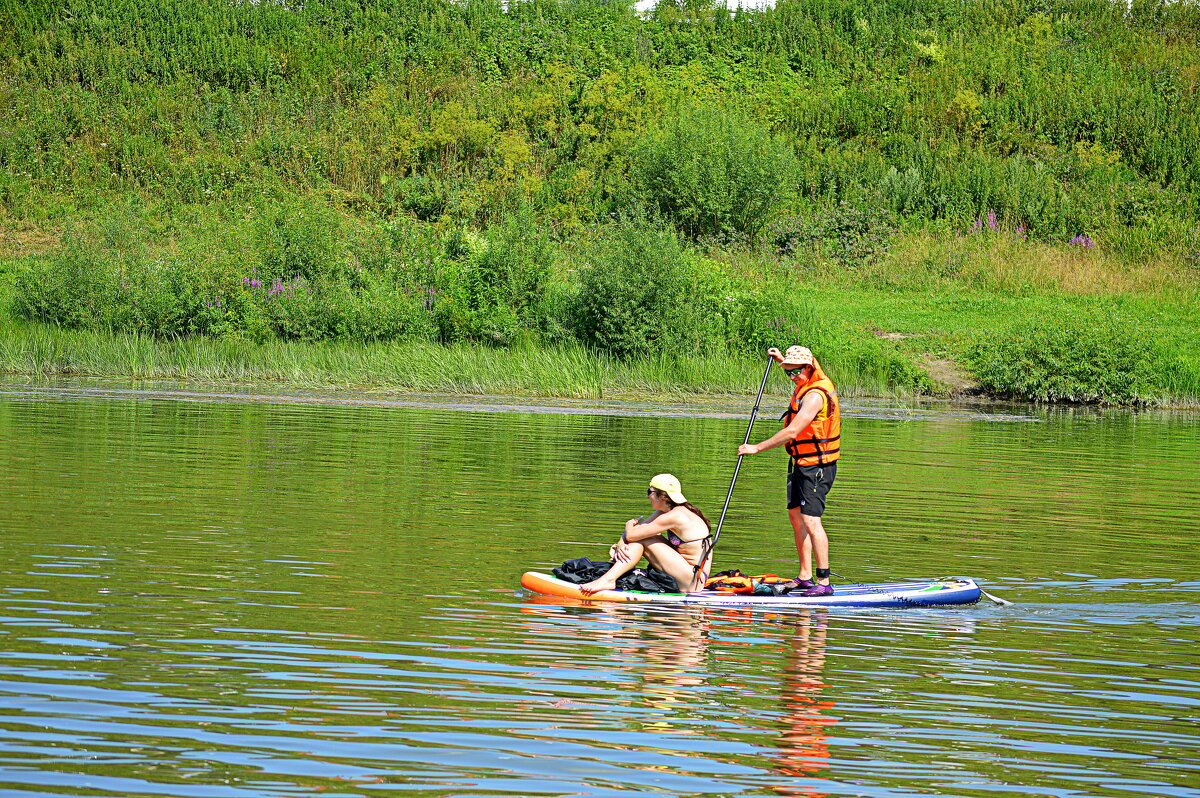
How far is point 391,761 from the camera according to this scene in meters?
6.95

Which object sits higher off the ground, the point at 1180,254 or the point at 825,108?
the point at 825,108

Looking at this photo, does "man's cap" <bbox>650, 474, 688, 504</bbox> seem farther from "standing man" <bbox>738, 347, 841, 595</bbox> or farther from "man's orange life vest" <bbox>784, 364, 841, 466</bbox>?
"man's orange life vest" <bbox>784, 364, 841, 466</bbox>

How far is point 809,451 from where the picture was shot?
41.2ft

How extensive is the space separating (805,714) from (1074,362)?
2702 centimetres

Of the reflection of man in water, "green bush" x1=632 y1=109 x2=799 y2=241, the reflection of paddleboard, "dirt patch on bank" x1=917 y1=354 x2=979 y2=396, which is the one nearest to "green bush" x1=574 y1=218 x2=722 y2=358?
"dirt patch on bank" x1=917 y1=354 x2=979 y2=396

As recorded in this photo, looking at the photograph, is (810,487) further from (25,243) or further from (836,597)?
(25,243)

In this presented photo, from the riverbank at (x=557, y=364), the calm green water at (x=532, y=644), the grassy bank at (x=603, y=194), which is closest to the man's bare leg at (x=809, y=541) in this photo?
the calm green water at (x=532, y=644)

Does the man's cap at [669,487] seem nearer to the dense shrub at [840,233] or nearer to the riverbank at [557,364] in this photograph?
the riverbank at [557,364]

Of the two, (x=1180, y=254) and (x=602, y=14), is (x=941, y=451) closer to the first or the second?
(x=1180, y=254)

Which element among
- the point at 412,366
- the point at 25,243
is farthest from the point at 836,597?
the point at 25,243

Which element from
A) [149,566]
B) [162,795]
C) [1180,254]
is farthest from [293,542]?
[1180,254]

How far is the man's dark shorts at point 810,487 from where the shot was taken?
40.4 feet

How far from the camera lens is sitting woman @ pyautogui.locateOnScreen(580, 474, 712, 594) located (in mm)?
11758

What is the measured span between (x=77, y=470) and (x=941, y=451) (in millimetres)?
13025
